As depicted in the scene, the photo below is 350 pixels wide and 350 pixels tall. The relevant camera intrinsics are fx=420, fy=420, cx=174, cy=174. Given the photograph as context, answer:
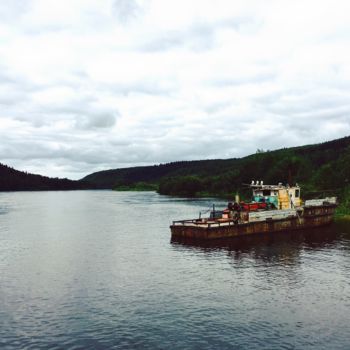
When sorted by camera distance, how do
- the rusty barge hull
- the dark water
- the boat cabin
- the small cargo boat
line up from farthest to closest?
the boat cabin, the small cargo boat, the rusty barge hull, the dark water

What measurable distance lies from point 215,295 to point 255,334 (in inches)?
332

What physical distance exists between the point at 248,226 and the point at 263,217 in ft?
15.3

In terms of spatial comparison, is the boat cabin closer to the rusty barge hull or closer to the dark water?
the rusty barge hull

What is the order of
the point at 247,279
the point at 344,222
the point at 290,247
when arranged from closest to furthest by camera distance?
the point at 247,279 < the point at 290,247 < the point at 344,222

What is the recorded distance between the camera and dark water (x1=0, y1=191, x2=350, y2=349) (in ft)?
87.5

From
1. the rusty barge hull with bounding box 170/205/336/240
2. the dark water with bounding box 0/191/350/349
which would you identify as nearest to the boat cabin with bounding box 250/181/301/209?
the rusty barge hull with bounding box 170/205/336/240

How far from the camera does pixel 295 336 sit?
2661 cm

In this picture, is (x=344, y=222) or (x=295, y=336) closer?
(x=295, y=336)

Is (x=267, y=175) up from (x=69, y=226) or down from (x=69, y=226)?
up

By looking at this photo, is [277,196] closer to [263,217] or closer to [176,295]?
[263,217]

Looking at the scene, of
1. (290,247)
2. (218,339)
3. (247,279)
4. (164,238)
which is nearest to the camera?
(218,339)

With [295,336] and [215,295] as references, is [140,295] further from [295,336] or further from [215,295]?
[295,336]

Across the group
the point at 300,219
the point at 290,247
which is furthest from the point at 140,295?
the point at 300,219

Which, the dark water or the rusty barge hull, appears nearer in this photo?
the dark water
